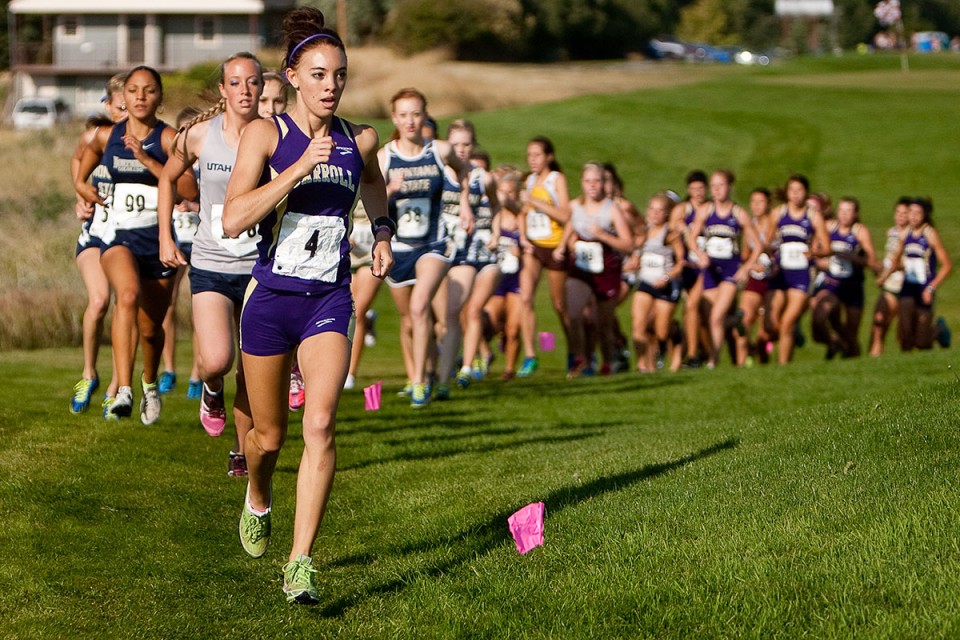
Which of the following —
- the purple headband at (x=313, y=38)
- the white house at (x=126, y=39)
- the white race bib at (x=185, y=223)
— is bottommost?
the white race bib at (x=185, y=223)

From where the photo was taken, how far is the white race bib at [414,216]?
39.8ft

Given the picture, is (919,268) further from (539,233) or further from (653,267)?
(539,233)

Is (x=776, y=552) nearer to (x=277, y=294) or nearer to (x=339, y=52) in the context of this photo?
(x=277, y=294)

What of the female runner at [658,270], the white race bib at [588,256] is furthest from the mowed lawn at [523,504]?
the female runner at [658,270]

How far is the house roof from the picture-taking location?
72.1 m

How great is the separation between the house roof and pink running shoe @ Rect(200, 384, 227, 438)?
216 ft

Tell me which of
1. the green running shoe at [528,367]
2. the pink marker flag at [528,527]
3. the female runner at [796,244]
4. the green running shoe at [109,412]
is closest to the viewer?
the pink marker flag at [528,527]

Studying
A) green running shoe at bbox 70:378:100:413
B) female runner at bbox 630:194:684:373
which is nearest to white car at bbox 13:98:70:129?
female runner at bbox 630:194:684:373

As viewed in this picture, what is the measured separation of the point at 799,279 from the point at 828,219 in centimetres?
164

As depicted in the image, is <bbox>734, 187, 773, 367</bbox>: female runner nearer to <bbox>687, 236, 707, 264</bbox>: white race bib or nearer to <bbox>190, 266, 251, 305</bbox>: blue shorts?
<bbox>687, 236, 707, 264</bbox>: white race bib

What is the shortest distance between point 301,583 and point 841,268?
1409cm

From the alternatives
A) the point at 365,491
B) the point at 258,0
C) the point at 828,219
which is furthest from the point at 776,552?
the point at 258,0

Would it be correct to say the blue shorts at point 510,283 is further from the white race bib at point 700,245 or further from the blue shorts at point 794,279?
the blue shorts at point 794,279

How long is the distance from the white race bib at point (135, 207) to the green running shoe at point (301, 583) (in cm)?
485
